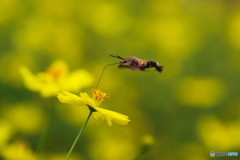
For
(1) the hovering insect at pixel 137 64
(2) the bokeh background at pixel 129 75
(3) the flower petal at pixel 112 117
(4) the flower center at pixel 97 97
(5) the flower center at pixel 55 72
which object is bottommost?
(3) the flower petal at pixel 112 117

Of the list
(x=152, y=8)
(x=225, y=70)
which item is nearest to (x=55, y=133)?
(x=225, y=70)

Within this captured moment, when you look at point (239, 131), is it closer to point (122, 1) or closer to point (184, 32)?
point (184, 32)

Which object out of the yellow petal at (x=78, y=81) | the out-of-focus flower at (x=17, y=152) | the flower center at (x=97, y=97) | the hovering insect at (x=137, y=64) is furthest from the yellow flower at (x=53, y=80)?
the hovering insect at (x=137, y=64)

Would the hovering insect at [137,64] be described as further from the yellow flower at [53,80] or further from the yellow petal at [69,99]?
the yellow flower at [53,80]

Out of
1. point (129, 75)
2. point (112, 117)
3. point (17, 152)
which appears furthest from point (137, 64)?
point (129, 75)

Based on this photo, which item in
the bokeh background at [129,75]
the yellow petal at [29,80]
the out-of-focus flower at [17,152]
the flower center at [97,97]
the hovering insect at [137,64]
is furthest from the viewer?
the bokeh background at [129,75]

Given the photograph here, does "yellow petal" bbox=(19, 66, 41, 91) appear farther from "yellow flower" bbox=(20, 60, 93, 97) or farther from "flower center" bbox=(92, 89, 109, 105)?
"flower center" bbox=(92, 89, 109, 105)

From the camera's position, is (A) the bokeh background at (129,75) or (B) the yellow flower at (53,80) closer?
(B) the yellow flower at (53,80)

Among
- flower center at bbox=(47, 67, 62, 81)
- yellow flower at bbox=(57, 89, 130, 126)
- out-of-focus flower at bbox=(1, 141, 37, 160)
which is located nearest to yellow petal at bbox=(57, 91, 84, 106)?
yellow flower at bbox=(57, 89, 130, 126)
